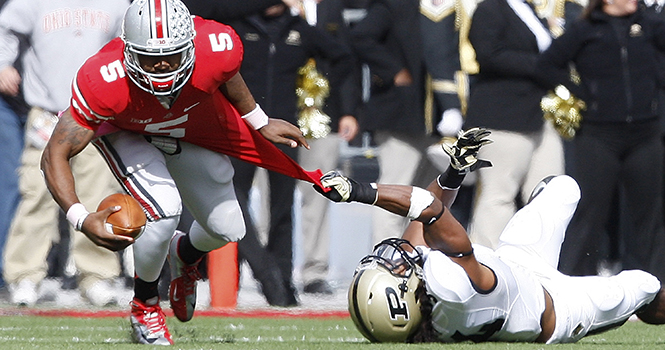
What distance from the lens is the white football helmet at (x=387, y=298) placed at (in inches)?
198

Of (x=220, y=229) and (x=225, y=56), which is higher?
(x=225, y=56)

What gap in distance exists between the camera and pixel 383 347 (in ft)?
16.4

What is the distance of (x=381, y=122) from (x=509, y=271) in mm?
3216

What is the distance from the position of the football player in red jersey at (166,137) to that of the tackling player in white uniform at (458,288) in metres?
0.59

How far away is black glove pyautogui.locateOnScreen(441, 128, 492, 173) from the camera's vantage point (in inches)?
203

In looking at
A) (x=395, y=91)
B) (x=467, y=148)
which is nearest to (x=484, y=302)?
(x=467, y=148)

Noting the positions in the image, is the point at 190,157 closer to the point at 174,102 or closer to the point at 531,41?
the point at 174,102

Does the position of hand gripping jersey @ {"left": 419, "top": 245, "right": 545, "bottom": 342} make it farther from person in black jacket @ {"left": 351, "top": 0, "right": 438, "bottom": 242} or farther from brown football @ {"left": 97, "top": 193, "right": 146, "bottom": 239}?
person in black jacket @ {"left": 351, "top": 0, "right": 438, "bottom": 242}

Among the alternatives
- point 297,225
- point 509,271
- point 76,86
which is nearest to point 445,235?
point 509,271

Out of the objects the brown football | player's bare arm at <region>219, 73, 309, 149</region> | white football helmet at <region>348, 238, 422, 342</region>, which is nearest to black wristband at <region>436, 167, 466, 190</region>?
white football helmet at <region>348, 238, 422, 342</region>

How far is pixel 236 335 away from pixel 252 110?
1154 mm

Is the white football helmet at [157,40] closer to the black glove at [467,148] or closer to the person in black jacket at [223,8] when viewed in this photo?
the black glove at [467,148]

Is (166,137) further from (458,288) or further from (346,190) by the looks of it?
(458,288)

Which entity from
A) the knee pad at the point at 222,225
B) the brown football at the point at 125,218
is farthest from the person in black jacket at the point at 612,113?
the brown football at the point at 125,218
